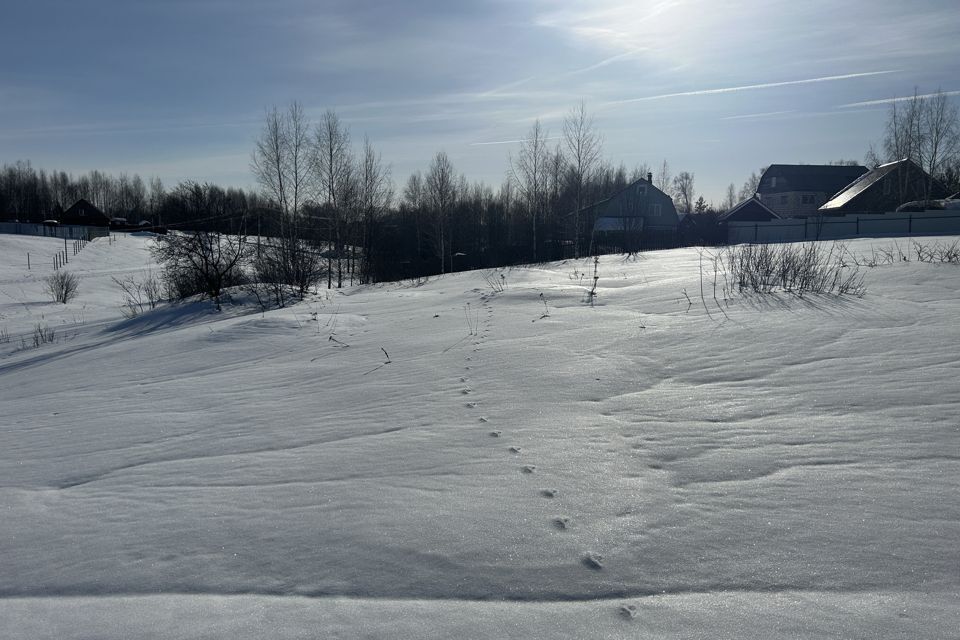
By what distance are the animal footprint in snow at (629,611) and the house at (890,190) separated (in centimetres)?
4597

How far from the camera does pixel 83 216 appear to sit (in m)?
70.1

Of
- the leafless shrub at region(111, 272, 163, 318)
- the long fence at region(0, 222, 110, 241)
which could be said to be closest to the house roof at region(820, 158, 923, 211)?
the leafless shrub at region(111, 272, 163, 318)

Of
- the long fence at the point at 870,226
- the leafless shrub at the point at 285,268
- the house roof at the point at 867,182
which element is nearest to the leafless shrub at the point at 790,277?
the leafless shrub at the point at 285,268

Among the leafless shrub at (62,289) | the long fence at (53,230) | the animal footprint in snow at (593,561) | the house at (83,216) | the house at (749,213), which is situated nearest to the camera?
the animal footprint in snow at (593,561)

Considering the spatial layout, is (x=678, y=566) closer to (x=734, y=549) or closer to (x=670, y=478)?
(x=734, y=549)

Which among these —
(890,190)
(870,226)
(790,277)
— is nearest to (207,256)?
(790,277)

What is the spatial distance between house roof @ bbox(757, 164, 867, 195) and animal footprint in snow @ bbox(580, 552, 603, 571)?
2528 inches

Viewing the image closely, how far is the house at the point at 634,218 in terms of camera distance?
1340 inches

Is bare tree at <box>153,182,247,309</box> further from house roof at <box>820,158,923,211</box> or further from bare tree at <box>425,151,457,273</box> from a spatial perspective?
house roof at <box>820,158,923,211</box>

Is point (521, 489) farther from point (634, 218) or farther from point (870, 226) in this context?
point (634, 218)

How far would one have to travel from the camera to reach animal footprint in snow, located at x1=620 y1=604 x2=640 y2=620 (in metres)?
2.09

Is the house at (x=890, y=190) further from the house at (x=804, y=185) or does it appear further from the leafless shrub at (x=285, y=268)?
the leafless shrub at (x=285, y=268)

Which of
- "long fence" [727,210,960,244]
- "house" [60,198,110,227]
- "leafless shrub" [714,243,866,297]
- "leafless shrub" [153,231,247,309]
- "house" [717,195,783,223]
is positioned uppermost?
"house" [60,198,110,227]

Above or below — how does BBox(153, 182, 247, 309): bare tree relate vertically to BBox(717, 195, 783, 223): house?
below
